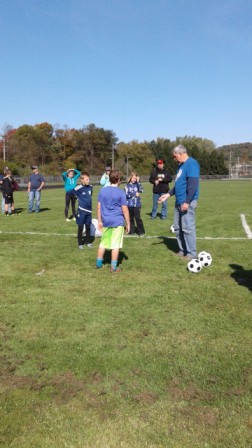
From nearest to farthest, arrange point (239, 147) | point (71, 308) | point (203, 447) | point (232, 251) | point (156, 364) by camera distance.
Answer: point (203, 447) → point (156, 364) → point (71, 308) → point (232, 251) → point (239, 147)

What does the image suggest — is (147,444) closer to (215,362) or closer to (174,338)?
(215,362)

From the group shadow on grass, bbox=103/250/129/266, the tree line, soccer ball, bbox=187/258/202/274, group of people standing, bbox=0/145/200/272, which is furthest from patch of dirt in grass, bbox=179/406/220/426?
the tree line

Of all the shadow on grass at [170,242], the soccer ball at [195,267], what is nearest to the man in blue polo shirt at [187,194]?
the soccer ball at [195,267]

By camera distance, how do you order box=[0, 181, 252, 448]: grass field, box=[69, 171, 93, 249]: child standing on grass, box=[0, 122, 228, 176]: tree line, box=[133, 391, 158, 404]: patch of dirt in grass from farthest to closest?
1. box=[0, 122, 228, 176]: tree line
2. box=[69, 171, 93, 249]: child standing on grass
3. box=[133, 391, 158, 404]: patch of dirt in grass
4. box=[0, 181, 252, 448]: grass field

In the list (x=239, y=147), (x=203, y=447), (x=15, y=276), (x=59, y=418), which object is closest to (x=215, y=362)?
(x=203, y=447)

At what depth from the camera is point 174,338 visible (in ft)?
13.4

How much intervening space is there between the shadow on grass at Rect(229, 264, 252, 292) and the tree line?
2334 inches

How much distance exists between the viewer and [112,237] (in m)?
6.84

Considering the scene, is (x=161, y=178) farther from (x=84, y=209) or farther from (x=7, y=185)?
(x=7, y=185)

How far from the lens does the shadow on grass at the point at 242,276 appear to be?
592 centimetres

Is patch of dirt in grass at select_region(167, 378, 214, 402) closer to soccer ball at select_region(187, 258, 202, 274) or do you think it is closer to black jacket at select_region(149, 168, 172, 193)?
soccer ball at select_region(187, 258, 202, 274)

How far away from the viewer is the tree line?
3201 inches

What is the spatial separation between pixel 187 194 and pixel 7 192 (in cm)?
1041

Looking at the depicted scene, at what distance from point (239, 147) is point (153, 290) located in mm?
200932
